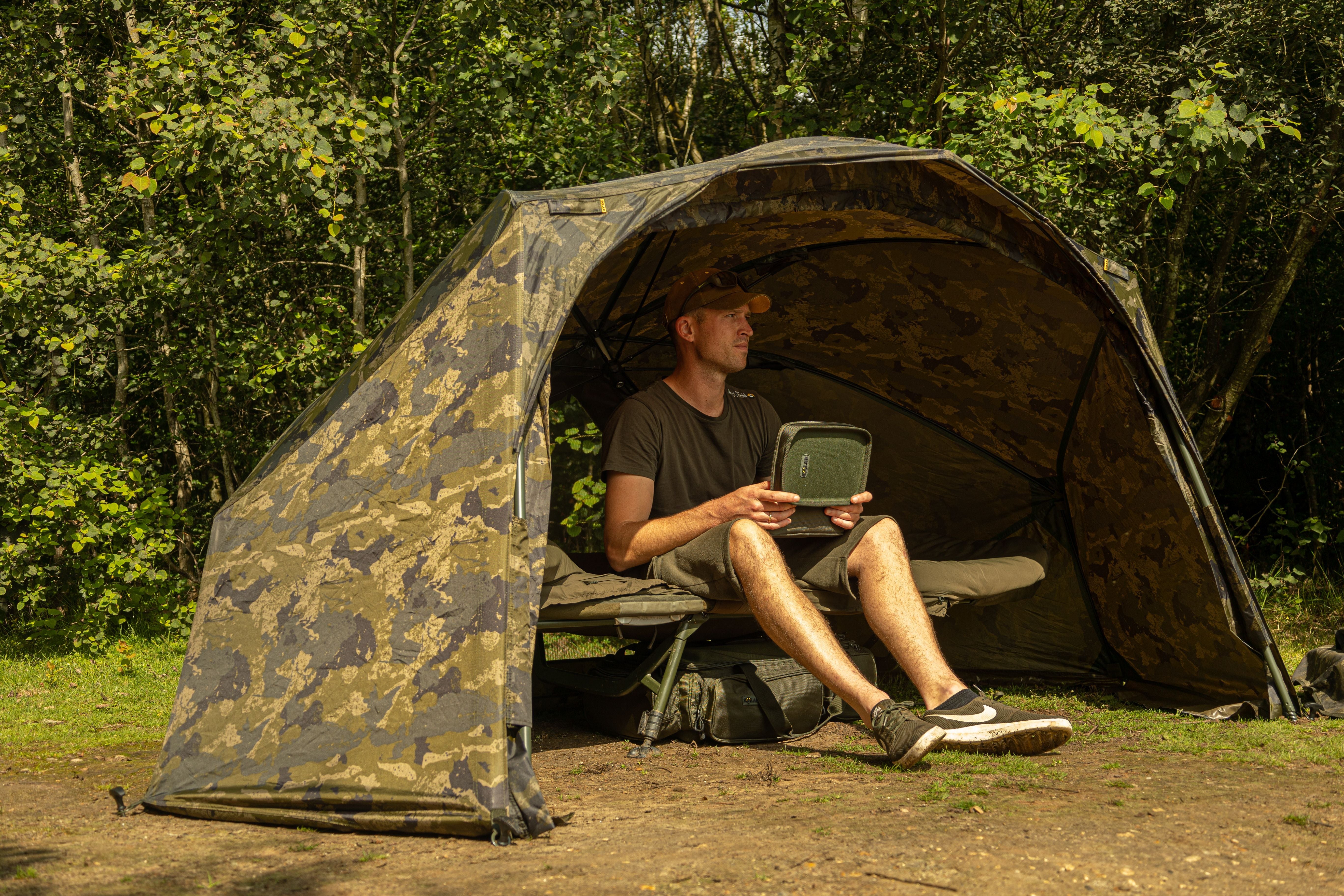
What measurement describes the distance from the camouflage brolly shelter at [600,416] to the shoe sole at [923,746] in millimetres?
1113

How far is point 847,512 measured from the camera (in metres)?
3.97

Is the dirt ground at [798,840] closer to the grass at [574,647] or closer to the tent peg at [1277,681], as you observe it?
the tent peg at [1277,681]

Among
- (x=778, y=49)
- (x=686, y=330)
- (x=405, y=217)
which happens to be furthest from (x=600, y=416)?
(x=778, y=49)

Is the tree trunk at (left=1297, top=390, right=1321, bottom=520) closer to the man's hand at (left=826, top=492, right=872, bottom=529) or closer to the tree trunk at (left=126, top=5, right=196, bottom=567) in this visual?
the man's hand at (left=826, top=492, right=872, bottom=529)

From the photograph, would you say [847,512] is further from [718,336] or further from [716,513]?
[718,336]

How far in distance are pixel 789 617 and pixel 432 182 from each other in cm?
456

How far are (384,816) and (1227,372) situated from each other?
6336 millimetres

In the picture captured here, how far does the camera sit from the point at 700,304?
14.8ft

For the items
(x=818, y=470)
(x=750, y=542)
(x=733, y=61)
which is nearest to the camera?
(x=750, y=542)

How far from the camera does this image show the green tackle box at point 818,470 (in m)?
3.77

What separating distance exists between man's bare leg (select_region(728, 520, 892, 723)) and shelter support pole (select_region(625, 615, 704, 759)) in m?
0.24

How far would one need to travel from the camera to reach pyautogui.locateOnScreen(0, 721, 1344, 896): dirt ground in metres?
2.31

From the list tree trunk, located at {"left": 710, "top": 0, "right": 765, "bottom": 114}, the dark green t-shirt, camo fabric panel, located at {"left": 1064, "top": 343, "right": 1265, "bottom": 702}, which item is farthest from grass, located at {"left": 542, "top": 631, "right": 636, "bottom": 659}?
tree trunk, located at {"left": 710, "top": 0, "right": 765, "bottom": 114}

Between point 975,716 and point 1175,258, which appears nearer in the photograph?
point 975,716
